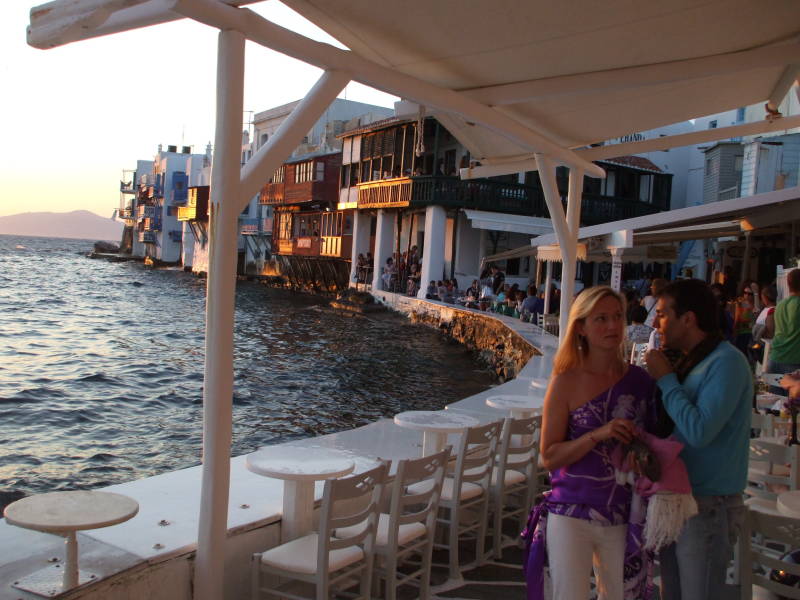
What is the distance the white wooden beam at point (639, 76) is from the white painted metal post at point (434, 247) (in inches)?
928

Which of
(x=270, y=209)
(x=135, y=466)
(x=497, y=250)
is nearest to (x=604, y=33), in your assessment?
(x=135, y=466)

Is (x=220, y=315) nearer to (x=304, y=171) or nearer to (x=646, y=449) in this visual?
(x=646, y=449)

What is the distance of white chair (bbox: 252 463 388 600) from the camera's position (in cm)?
353

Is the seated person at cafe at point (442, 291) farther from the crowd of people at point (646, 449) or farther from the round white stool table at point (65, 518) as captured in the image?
the crowd of people at point (646, 449)

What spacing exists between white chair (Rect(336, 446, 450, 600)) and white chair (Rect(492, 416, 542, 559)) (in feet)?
2.47

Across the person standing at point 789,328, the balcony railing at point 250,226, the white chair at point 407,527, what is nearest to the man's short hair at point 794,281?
the person standing at point 789,328

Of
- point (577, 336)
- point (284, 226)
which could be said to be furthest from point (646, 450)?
point (284, 226)

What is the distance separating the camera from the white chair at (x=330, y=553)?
353cm

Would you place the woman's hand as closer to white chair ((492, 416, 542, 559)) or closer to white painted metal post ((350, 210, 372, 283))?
white chair ((492, 416, 542, 559))

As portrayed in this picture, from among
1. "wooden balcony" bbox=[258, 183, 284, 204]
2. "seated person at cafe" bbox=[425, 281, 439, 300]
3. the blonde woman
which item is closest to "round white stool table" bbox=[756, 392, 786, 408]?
the blonde woman

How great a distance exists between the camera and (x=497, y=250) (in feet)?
102

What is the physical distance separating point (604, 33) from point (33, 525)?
3882 millimetres

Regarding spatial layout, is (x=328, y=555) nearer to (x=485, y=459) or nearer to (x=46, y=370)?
(x=485, y=459)

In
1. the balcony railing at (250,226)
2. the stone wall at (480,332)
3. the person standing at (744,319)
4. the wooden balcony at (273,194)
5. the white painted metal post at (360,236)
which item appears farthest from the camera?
the balcony railing at (250,226)
